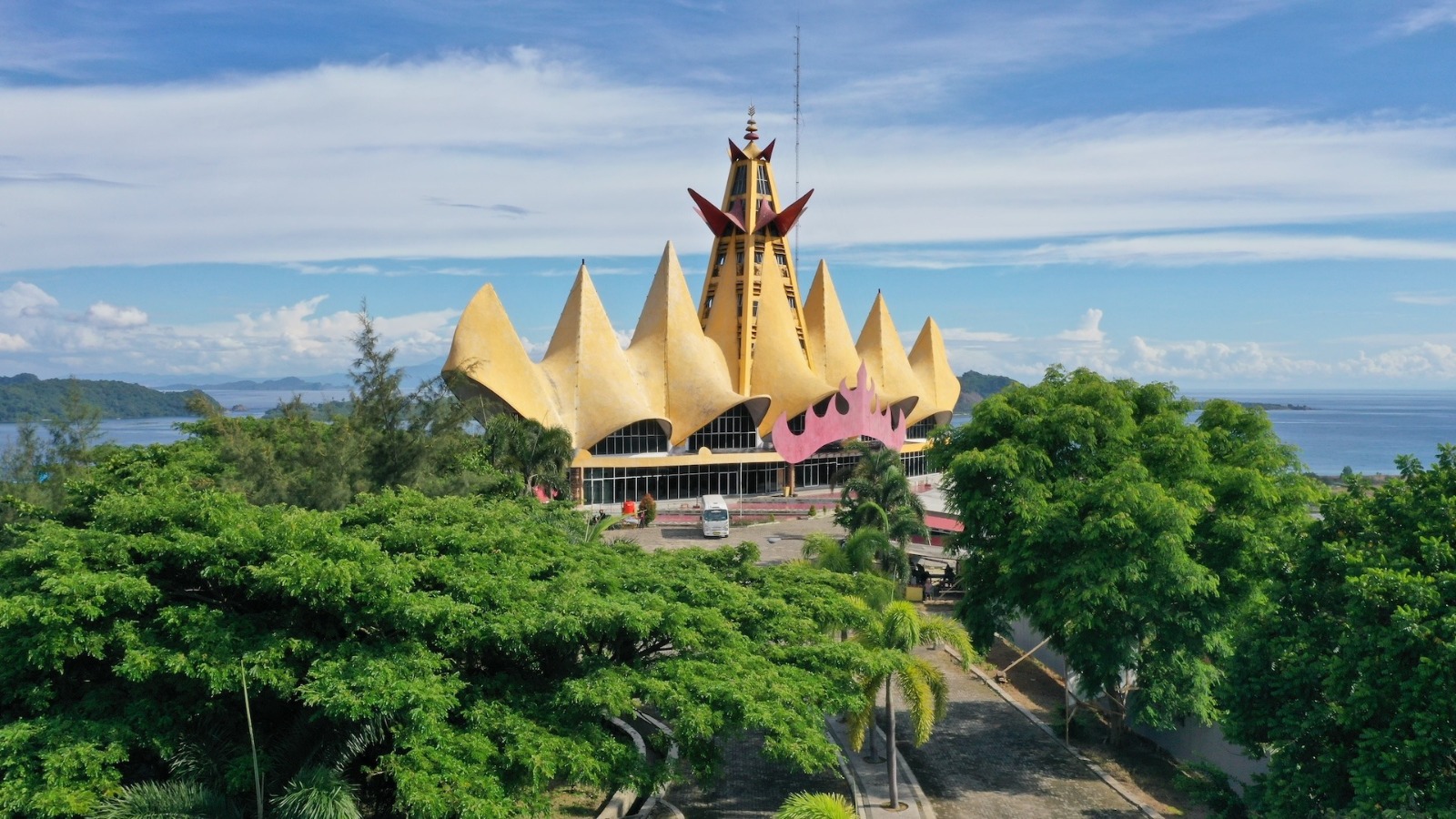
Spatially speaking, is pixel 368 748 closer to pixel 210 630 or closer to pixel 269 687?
pixel 269 687

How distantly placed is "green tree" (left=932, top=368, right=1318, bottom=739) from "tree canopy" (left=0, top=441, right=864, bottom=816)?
17.1 feet

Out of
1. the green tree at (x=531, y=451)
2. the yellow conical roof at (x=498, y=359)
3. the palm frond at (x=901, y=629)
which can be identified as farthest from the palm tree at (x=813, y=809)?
the yellow conical roof at (x=498, y=359)

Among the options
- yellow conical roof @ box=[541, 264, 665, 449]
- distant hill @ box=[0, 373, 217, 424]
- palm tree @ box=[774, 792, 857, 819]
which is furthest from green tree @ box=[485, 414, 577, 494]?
distant hill @ box=[0, 373, 217, 424]

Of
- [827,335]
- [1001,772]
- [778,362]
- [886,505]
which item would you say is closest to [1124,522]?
[1001,772]

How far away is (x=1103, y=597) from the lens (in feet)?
55.6

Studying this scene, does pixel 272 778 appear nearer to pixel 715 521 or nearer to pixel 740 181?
pixel 715 521

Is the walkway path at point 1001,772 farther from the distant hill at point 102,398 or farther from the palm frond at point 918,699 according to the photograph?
the distant hill at point 102,398

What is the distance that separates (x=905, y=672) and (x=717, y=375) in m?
34.7

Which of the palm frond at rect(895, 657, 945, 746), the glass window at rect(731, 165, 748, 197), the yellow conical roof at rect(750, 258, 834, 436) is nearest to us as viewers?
Result: the palm frond at rect(895, 657, 945, 746)

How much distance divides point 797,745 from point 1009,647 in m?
16.5

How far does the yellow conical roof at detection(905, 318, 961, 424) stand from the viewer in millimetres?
60688

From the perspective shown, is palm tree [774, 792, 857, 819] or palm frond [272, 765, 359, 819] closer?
palm frond [272, 765, 359, 819]

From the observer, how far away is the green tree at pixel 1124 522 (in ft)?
55.4

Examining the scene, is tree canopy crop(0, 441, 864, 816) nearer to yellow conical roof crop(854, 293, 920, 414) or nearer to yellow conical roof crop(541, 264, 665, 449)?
yellow conical roof crop(541, 264, 665, 449)
